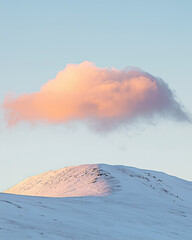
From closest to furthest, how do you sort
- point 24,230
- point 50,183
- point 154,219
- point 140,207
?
1. point 24,230
2. point 154,219
3. point 140,207
4. point 50,183

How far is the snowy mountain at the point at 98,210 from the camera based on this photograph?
Answer: 1850 cm

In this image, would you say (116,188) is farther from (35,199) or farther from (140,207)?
(35,199)

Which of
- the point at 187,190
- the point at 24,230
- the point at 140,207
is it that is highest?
the point at 187,190

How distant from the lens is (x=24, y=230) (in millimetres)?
17047

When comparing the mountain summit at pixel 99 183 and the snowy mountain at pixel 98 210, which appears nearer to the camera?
the snowy mountain at pixel 98 210

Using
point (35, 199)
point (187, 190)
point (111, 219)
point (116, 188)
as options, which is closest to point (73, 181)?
point (116, 188)

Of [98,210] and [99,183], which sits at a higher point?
[99,183]

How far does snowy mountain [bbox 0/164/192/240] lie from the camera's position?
60.7 ft

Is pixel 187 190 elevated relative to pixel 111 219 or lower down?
elevated

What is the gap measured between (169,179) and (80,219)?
30.8m

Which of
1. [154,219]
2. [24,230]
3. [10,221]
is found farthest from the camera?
[154,219]

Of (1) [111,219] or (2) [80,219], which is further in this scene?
(1) [111,219]

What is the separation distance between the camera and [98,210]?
997 inches

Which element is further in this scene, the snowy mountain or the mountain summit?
the mountain summit
